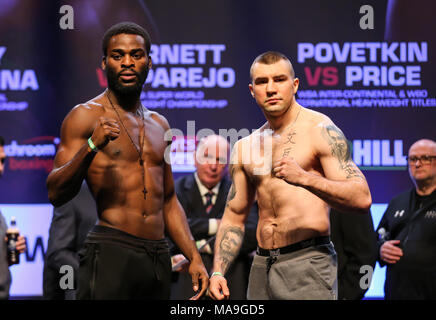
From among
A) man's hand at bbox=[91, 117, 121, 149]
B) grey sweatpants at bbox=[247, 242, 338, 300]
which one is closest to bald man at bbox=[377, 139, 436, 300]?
grey sweatpants at bbox=[247, 242, 338, 300]

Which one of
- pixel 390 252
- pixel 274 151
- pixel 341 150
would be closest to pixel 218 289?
pixel 274 151

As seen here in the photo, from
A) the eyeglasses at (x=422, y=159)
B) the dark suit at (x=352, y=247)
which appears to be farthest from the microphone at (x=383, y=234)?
the eyeglasses at (x=422, y=159)

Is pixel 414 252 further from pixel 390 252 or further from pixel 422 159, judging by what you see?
pixel 422 159

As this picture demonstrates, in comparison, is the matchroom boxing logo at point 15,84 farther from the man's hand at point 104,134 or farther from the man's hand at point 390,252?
the man's hand at point 390,252

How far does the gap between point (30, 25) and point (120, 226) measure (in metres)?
3.15

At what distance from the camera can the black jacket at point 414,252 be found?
4.44 meters

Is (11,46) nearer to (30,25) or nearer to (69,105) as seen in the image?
(30,25)

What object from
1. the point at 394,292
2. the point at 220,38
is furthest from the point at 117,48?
the point at 394,292

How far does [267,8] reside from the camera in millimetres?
5375

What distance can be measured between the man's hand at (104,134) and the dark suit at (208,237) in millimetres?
1810

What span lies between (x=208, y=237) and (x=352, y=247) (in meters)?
1.05

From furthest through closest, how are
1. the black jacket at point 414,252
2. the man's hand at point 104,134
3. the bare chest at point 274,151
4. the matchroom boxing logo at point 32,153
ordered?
the matchroom boxing logo at point 32,153, the black jacket at point 414,252, the bare chest at point 274,151, the man's hand at point 104,134

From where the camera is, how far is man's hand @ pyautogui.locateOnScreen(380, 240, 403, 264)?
4.50 m

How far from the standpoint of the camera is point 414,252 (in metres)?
4.49
